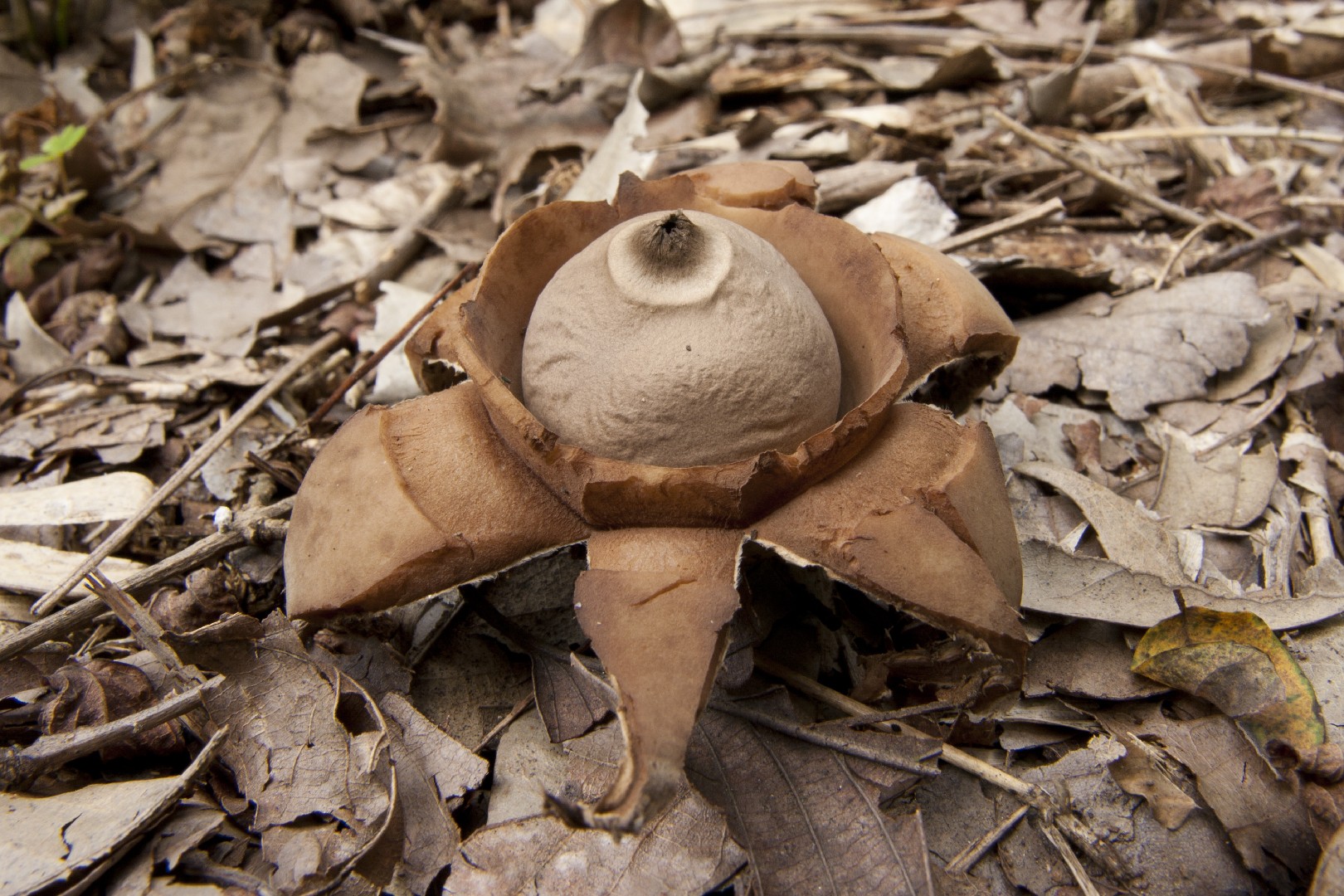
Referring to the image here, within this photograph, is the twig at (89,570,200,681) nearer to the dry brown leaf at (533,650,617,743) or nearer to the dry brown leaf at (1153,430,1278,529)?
the dry brown leaf at (533,650,617,743)

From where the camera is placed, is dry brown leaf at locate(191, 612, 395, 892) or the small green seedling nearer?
dry brown leaf at locate(191, 612, 395, 892)

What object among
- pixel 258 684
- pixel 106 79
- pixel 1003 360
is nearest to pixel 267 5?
pixel 106 79

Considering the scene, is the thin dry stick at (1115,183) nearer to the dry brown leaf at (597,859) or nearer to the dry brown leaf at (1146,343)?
the dry brown leaf at (1146,343)

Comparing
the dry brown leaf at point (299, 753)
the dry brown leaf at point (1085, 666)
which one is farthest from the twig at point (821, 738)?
the dry brown leaf at point (299, 753)

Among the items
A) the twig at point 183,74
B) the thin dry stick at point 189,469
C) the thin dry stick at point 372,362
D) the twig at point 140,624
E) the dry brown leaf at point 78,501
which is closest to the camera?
the twig at point 140,624

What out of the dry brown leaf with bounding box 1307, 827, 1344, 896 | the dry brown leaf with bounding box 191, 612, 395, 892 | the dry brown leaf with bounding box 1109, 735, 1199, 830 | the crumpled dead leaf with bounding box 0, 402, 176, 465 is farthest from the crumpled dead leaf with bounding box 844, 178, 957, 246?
the crumpled dead leaf with bounding box 0, 402, 176, 465

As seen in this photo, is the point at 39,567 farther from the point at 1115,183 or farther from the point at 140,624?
the point at 1115,183

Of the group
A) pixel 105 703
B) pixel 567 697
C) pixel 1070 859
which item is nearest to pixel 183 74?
pixel 105 703
